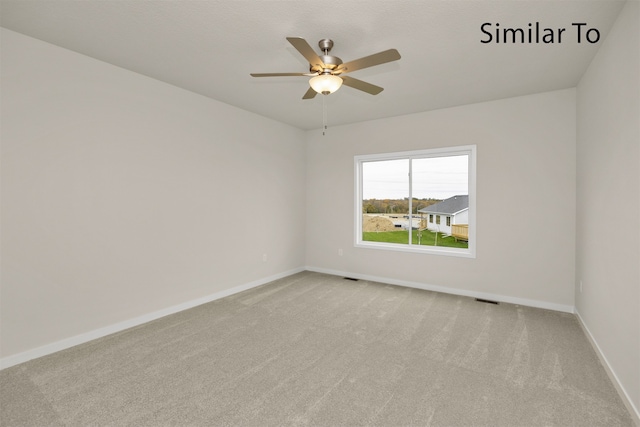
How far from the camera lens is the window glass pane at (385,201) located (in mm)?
4812

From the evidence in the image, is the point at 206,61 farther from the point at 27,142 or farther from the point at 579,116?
the point at 579,116

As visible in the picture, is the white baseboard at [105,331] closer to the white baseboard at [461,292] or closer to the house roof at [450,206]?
the white baseboard at [461,292]

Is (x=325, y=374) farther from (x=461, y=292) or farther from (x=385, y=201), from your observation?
(x=385, y=201)

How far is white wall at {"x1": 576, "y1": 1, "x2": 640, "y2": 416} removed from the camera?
1871 millimetres

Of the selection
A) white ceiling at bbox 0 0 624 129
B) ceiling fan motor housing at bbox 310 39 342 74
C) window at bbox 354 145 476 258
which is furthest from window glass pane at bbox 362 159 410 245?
ceiling fan motor housing at bbox 310 39 342 74

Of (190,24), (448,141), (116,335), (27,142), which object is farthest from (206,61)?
(448,141)

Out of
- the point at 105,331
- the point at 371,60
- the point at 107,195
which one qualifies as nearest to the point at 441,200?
the point at 371,60

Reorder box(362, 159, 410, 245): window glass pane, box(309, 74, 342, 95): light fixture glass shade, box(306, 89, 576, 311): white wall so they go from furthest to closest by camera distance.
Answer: box(362, 159, 410, 245): window glass pane < box(306, 89, 576, 311): white wall < box(309, 74, 342, 95): light fixture glass shade

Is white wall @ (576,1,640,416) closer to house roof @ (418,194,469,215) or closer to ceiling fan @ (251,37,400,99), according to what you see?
house roof @ (418,194,469,215)

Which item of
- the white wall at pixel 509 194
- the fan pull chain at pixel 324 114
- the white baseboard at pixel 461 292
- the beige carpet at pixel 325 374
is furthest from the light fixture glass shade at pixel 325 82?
the white baseboard at pixel 461 292

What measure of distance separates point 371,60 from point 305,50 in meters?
0.47

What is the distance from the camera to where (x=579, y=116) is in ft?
10.9

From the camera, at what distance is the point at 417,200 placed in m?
4.68

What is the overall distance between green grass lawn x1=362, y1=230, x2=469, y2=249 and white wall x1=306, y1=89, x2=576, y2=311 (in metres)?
0.26
